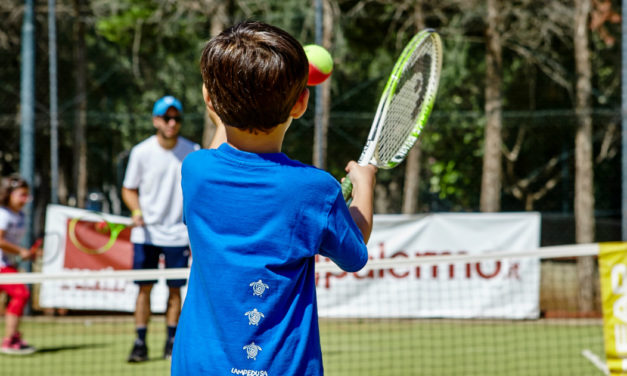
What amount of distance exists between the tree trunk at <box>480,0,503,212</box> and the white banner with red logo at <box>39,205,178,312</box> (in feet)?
14.8

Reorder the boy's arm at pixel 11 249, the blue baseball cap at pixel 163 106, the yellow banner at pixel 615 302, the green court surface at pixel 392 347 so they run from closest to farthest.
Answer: the yellow banner at pixel 615 302 → the blue baseball cap at pixel 163 106 → the green court surface at pixel 392 347 → the boy's arm at pixel 11 249

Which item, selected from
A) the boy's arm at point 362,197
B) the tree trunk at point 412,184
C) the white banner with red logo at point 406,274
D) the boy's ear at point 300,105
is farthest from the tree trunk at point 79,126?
the boy's ear at point 300,105

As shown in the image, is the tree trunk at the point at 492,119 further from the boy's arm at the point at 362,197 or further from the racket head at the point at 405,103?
the boy's arm at the point at 362,197

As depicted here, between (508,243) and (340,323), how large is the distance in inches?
78.5

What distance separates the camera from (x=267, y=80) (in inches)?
68.0

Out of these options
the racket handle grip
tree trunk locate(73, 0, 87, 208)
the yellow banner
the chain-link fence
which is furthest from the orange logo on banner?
the racket handle grip

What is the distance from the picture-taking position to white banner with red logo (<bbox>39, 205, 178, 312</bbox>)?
343 inches

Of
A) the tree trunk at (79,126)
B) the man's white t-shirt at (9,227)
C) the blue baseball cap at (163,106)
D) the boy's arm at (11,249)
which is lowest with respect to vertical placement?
the boy's arm at (11,249)

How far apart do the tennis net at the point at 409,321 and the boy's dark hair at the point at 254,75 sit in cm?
463

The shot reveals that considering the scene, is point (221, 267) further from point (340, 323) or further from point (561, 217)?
point (561, 217)

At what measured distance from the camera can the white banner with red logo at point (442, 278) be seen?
27.7ft

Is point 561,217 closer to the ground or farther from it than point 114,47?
closer to the ground

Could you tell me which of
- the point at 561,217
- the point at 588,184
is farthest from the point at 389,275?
the point at 561,217

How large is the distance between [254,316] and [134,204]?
4445 millimetres
